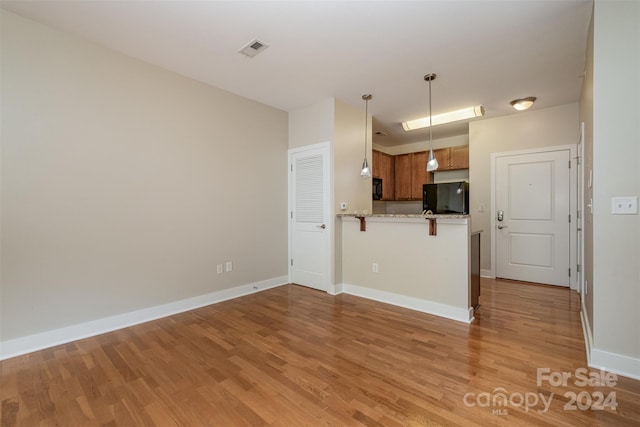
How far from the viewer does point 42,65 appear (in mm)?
2395

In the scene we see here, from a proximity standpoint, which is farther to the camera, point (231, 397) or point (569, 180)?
point (569, 180)

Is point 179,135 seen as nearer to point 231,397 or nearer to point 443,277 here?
point 231,397

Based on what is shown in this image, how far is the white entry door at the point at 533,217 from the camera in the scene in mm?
4184

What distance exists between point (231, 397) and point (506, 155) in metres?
4.96

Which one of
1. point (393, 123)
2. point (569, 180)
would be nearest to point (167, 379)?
point (393, 123)

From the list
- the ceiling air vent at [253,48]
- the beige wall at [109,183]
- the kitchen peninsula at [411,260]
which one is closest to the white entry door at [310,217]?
the kitchen peninsula at [411,260]

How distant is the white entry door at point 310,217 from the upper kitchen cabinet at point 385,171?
1818mm

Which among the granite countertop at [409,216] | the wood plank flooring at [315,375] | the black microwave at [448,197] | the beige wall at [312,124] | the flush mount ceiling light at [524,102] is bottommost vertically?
the wood plank flooring at [315,375]

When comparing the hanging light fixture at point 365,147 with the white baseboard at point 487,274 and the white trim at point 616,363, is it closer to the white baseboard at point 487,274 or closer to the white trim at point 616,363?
the white baseboard at point 487,274

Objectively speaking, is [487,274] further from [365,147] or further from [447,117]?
[365,147]

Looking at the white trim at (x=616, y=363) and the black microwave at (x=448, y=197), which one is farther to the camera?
the black microwave at (x=448, y=197)

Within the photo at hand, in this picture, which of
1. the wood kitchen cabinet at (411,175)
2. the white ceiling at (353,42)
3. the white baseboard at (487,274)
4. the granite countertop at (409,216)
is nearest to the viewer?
the white ceiling at (353,42)

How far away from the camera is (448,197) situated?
16.6 feet

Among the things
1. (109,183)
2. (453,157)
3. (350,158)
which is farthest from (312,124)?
(453,157)
